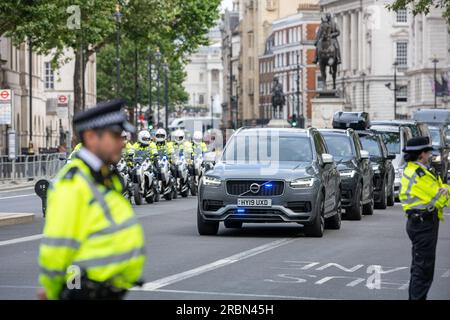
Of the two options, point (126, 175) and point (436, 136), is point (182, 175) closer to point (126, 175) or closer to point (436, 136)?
point (126, 175)

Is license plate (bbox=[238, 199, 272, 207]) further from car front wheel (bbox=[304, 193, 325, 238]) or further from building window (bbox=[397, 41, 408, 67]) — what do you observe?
building window (bbox=[397, 41, 408, 67])

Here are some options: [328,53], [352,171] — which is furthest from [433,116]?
[352,171]

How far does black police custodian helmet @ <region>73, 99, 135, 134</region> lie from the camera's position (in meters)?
7.50

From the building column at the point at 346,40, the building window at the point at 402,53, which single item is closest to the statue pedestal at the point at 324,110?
the building window at the point at 402,53

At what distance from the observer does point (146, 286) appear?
51.8 ft

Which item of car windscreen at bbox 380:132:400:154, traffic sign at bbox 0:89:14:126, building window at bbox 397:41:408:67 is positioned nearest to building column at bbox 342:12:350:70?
building window at bbox 397:41:408:67

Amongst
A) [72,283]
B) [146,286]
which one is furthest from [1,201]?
[72,283]

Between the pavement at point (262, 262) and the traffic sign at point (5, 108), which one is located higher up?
the traffic sign at point (5, 108)

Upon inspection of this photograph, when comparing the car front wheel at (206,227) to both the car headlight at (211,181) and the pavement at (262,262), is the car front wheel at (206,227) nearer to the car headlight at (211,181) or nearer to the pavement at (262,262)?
the pavement at (262,262)

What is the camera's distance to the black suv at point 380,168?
34.9 meters

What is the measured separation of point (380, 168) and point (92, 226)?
2786 cm

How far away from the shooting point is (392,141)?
4003cm

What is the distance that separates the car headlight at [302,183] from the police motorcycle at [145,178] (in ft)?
40.8
